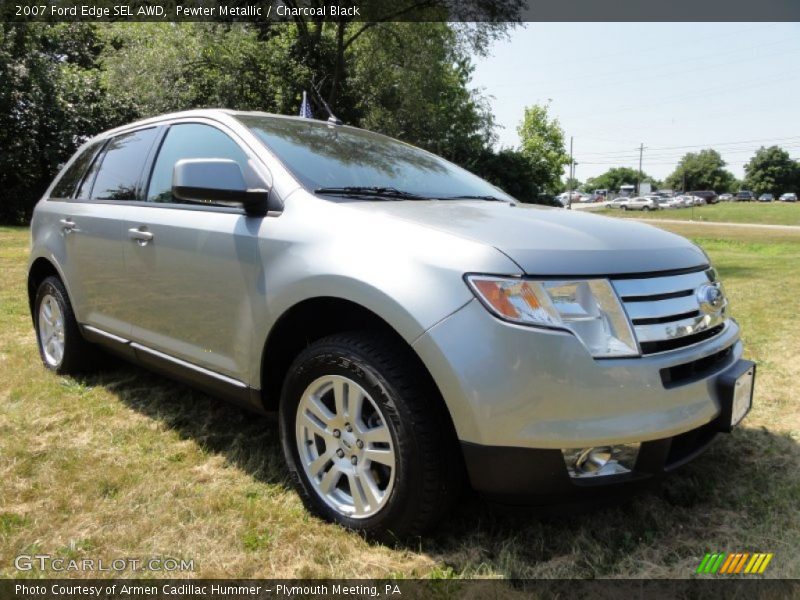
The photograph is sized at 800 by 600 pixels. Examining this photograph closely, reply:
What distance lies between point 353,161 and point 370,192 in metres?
0.35

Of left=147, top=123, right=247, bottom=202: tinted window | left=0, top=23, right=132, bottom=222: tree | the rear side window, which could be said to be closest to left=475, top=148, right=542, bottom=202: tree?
left=0, top=23, right=132, bottom=222: tree

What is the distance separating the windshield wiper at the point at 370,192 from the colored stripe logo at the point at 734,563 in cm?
178

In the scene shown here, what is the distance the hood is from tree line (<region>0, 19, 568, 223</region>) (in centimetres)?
1619

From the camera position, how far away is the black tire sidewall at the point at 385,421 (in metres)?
1.93

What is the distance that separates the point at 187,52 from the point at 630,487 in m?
18.1

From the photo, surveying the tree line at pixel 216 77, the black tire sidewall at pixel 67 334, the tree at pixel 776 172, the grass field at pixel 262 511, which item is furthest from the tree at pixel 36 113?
the tree at pixel 776 172

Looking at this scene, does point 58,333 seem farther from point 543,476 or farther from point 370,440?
point 543,476

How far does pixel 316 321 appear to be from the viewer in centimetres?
240

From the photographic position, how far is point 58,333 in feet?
12.9

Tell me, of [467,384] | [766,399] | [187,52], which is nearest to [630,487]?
[467,384]

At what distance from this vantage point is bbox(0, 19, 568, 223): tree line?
17.0m

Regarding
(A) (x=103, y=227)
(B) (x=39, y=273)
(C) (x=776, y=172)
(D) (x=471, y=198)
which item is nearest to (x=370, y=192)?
(D) (x=471, y=198)

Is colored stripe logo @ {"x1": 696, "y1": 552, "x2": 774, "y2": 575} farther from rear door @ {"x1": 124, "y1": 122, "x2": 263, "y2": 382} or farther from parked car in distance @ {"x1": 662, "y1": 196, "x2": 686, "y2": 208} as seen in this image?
parked car in distance @ {"x1": 662, "y1": 196, "x2": 686, "y2": 208}

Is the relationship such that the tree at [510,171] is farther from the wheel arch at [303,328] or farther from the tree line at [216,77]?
the wheel arch at [303,328]
